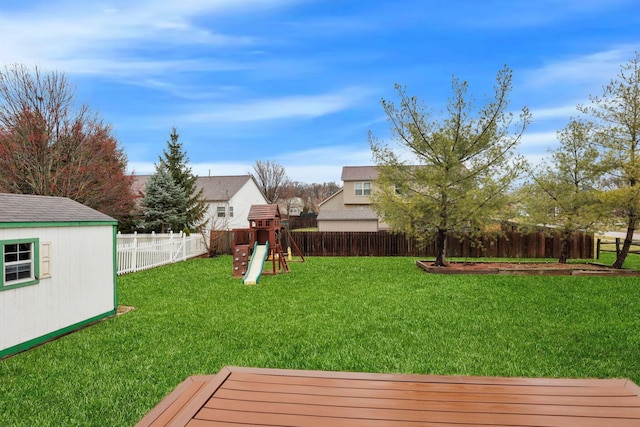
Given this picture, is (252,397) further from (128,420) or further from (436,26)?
(436,26)

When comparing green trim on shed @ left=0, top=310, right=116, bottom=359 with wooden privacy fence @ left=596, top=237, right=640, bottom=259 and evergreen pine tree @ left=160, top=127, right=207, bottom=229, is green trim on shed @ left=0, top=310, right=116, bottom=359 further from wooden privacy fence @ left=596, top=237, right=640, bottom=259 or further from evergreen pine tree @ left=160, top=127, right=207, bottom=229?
evergreen pine tree @ left=160, top=127, right=207, bottom=229

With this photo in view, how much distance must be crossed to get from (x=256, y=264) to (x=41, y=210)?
698cm

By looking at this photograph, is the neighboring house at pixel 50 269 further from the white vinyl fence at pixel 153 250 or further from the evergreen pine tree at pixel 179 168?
the evergreen pine tree at pixel 179 168

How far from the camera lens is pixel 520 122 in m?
12.9

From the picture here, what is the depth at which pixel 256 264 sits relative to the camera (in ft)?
41.8

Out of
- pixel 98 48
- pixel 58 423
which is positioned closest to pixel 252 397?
pixel 58 423

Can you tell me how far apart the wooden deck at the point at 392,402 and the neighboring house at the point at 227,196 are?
1127 inches

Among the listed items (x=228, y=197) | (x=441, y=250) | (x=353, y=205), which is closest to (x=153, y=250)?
(x=441, y=250)

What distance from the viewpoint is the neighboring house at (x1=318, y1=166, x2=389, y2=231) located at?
27.0 m

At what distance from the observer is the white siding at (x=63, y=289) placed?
5.61 m

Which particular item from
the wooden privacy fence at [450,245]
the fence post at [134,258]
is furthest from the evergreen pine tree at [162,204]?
the fence post at [134,258]

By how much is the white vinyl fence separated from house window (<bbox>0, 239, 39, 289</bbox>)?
697cm

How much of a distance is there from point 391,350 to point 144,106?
50.2 feet

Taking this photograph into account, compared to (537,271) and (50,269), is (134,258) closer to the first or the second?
(50,269)
